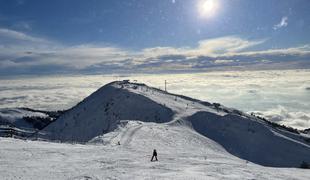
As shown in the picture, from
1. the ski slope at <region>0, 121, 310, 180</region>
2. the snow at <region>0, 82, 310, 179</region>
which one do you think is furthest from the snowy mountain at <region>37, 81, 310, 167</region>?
the ski slope at <region>0, 121, 310, 180</region>

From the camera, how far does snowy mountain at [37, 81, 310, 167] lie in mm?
98125

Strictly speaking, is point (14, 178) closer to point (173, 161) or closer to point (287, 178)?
point (173, 161)

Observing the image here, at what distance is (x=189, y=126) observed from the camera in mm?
105438

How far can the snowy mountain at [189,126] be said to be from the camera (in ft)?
322

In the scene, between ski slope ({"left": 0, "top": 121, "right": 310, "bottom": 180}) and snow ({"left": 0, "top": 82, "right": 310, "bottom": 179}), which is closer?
ski slope ({"left": 0, "top": 121, "right": 310, "bottom": 180})

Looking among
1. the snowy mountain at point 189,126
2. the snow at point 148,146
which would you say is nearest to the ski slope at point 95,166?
the snow at point 148,146

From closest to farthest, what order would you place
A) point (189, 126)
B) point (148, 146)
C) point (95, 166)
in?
point (95, 166)
point (148, 146)
point (189, 126)

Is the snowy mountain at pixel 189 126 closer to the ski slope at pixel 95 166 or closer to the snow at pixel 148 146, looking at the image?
the snow at pixel 148 146

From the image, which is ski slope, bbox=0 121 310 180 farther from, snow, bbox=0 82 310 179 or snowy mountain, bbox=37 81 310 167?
snowy mountain, bbox=37 81 310 167

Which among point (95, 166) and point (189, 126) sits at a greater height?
point (95, 166)

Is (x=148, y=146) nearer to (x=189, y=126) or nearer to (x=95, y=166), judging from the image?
(x=95, y=166)

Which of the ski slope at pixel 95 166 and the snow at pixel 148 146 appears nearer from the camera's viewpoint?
the ski slope at pixel 95 166

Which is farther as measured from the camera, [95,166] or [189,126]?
[189,126]

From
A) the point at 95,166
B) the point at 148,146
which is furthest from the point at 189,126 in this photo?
the point at 95,166
